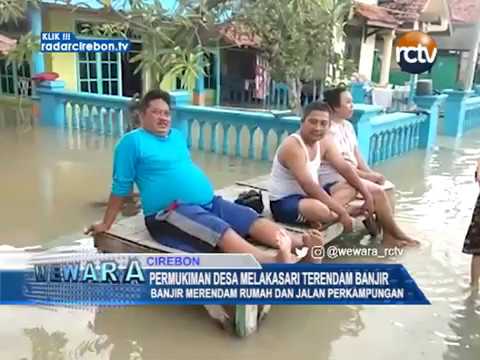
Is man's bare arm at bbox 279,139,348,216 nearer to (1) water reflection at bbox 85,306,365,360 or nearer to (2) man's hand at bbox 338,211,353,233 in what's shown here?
(2) man's hand at bbox 338,211,353,233

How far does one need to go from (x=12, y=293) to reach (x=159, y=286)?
619mm

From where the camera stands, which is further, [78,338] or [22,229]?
[22,229]

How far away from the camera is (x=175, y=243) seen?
234 cm

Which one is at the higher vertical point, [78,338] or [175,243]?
[175,243]

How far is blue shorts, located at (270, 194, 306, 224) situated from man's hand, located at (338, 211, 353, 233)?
21 cm

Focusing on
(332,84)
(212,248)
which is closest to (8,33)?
(212,248)

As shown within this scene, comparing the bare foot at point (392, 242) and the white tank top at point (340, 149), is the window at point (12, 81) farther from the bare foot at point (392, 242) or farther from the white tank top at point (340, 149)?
the bare foot at point (392, 242)

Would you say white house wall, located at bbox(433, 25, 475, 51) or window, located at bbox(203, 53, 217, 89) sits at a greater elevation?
white house wall, located at bbox(433, 25, 475, 51)

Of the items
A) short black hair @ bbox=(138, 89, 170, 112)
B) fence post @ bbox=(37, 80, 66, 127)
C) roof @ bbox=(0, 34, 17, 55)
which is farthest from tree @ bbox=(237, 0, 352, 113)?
fence post @ bbox=(37, 80, 66, 127)

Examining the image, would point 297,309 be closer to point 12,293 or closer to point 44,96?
point 12,293

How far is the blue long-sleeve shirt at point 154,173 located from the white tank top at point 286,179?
47 centimetres

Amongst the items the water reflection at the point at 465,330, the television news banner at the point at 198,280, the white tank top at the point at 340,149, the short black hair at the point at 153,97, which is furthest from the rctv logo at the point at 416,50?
the water reflection at the point at 465,330

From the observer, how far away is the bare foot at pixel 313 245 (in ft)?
7.66

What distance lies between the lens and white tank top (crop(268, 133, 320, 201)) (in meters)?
2.71
